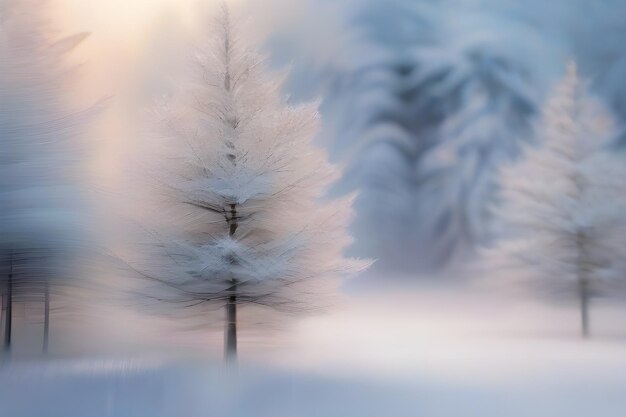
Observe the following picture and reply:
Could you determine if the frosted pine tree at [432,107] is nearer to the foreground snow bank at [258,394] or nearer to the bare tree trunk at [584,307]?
the bare tree trunk at [584,307]

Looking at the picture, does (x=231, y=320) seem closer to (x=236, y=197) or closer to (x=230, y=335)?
(x=230, y=335)

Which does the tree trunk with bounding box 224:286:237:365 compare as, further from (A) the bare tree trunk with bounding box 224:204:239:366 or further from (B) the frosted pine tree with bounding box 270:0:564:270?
(B) the frosted pine tree with bounding box 270:0:564:270

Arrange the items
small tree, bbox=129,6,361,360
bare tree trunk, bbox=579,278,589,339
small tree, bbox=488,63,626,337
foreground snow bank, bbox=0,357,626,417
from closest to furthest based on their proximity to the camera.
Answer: small tree, bbox=129,6,361,360 < foreground snow bank, bbox=0,357,626,417 < bare tree trunk, bbox=579,278,589,339 < small tree, bbox=488,63,626,337

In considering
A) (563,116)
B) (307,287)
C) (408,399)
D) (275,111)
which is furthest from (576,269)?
(275,111)

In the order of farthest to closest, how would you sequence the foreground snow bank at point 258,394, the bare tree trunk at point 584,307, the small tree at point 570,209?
the small tree at point 570,209 < the bare tree trunk at point 584,307 < the foreground snow bank at point 258,394

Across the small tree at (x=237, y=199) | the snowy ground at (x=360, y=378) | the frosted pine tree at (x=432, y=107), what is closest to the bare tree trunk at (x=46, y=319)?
the snowy ground at (x=360, y=378)

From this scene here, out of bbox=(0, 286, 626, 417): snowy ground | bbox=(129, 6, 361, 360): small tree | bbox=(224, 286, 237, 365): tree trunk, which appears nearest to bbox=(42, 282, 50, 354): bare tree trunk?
bbox=(0, 286, 626, 417): snowy ground

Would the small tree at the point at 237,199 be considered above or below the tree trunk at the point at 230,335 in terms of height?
above
